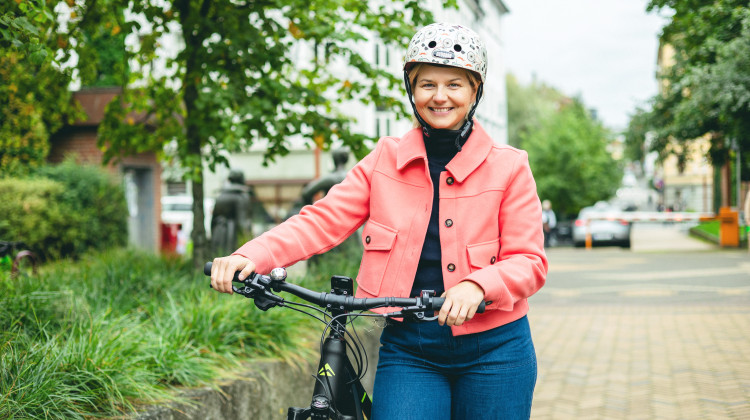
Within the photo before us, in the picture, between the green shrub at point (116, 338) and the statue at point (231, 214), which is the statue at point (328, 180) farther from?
the green shrub at point (116, 338)

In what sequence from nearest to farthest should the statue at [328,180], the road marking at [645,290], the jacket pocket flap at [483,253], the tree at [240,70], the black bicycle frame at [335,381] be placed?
1. the black bicycle frame at [335,381]
2. the jacket pocket flap at [483,253]
3. the tree at [240,70]
4. the statue at [328,180]
5. the road marking at [645,290]

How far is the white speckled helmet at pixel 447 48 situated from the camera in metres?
2.35

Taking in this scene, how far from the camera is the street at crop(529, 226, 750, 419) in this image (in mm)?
5434

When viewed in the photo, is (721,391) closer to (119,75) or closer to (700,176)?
(119,75)

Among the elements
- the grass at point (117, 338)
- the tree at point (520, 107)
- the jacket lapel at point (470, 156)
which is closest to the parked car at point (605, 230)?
the grass at point (117, 338)

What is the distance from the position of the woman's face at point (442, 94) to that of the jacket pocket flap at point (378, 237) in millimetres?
381

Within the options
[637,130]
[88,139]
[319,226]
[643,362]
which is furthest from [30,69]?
[637,130]

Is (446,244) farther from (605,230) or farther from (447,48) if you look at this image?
(605,230)

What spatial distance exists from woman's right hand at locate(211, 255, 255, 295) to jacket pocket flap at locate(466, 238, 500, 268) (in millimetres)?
670

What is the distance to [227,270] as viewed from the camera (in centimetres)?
217

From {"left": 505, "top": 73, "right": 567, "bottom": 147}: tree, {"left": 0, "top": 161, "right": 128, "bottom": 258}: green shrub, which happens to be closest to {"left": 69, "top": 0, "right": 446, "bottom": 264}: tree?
{"left": 0, "top": 161, "right": 128, "bottom": 258}: green shrub

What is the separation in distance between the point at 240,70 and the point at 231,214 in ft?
12.2

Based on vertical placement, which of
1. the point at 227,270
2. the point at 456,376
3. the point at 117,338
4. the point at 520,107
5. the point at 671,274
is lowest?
the point at 671,274

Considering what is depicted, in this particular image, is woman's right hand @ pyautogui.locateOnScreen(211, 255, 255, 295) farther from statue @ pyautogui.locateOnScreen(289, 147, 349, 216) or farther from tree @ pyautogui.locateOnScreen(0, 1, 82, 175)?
statue @ pyautogui.locateOnScreen(289, 147, 349, 216)
